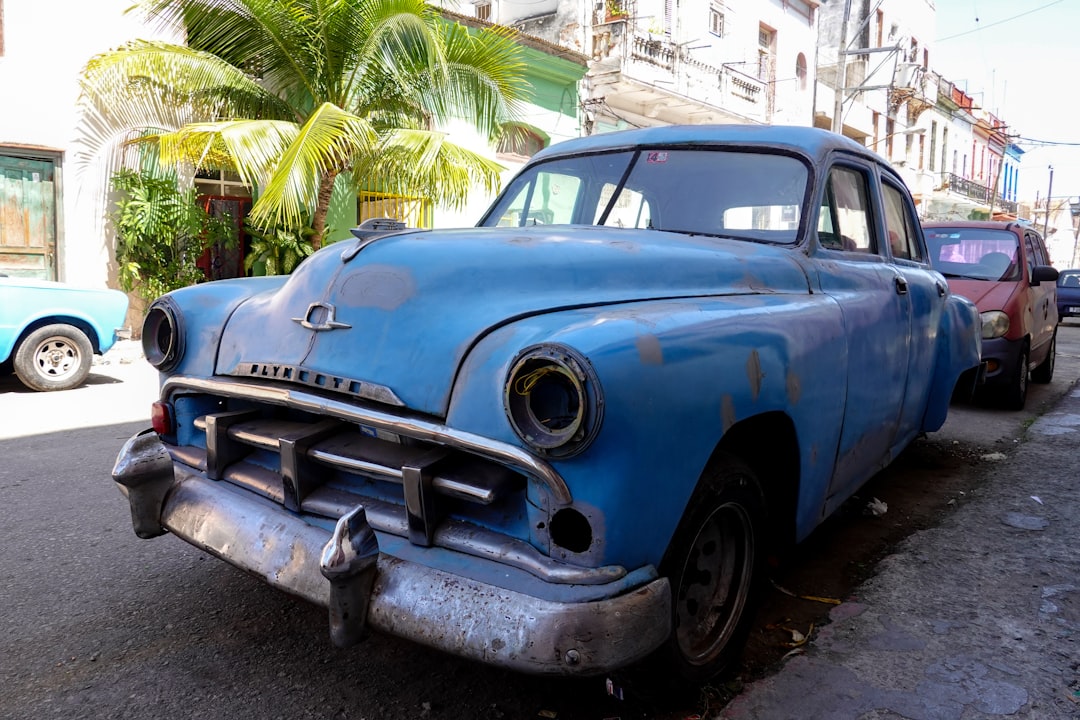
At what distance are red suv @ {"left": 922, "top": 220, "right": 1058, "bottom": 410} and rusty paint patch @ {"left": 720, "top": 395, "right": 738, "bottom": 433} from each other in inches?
220

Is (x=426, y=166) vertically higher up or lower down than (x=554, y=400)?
higher up

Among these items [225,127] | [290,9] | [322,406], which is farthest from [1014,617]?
[290,9]

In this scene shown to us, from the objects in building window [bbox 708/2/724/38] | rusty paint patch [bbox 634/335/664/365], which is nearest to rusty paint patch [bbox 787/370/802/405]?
rusty paint patch [bbox 634/335/664/365]

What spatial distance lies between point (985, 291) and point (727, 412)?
19.8 ft

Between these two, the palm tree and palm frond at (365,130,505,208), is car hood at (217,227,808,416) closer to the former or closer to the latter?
the palm tree

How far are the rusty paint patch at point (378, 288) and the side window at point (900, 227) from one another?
8.28 feet

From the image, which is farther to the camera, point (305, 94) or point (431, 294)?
point (305, 94)

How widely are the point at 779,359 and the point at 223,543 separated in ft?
5.28

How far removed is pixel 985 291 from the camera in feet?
23.1

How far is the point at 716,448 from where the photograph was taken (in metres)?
2.14

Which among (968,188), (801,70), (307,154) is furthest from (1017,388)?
(968,188)

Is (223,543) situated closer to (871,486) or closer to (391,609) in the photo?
(391,609)

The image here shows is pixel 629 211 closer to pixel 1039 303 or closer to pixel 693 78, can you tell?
pixel 1039 303

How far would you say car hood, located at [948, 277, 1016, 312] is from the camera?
686 centimetres
